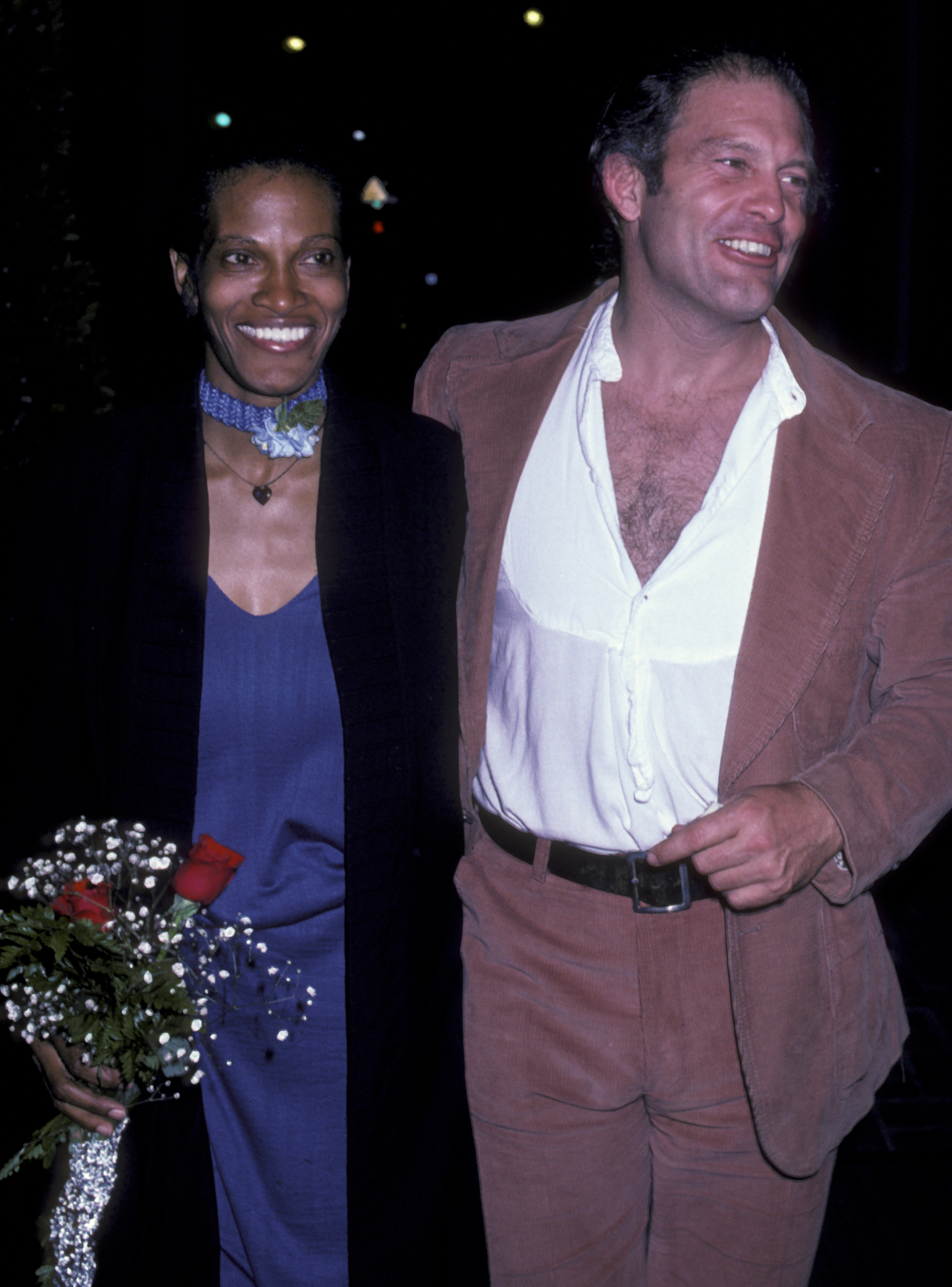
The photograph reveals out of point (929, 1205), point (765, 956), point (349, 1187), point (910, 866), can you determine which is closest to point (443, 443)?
point (765, 956)

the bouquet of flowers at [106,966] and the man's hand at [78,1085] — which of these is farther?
the man's hand at [78,1085]

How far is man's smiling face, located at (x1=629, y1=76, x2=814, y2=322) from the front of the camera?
7.44 ft

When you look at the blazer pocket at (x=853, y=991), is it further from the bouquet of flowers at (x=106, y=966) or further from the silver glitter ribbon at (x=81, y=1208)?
the silver glitter ribbon at (x=81, y=1208)

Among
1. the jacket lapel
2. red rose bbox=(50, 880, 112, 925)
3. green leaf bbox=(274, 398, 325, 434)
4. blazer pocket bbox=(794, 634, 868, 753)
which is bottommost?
red rose bbox=(50, 880, 112, 925)

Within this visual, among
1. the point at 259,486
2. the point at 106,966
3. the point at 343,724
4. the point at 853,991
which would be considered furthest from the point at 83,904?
the point at 853,991

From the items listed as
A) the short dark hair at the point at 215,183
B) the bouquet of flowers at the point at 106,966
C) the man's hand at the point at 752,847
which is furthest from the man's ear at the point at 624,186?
the bouquet of flowers at the point at 106,966

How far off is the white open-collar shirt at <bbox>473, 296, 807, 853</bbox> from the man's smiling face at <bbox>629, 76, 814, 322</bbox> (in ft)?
0.65

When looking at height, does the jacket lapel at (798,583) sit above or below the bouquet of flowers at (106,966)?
above

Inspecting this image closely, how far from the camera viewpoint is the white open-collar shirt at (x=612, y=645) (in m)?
2.18

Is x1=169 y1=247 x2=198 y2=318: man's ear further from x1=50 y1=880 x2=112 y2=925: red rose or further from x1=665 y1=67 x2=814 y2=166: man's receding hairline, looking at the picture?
→ x1=50 y1=880 x2=112 y2=925: red rose

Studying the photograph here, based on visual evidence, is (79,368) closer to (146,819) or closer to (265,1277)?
(146,819)

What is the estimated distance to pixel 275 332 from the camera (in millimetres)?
2174

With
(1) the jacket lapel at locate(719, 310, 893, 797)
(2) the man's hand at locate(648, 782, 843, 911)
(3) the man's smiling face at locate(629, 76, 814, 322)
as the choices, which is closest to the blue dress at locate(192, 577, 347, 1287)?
(2) the man's hand at locate(648, 782, 843, 911)

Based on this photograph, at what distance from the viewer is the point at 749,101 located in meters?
2.36
